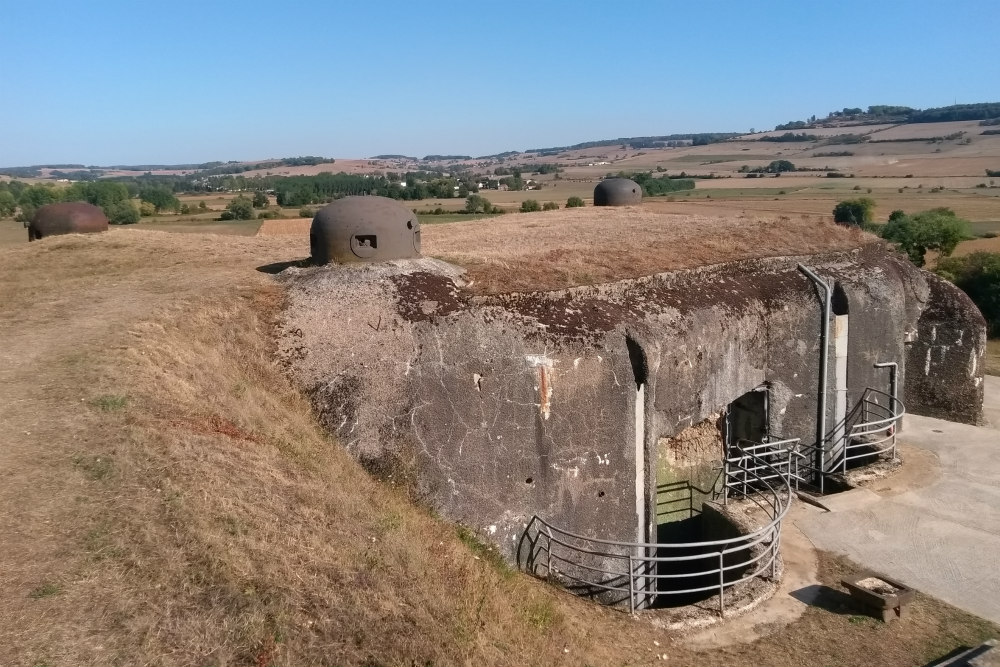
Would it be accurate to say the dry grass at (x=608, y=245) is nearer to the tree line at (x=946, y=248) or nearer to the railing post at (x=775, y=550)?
the railing post at (x=775, y=550)

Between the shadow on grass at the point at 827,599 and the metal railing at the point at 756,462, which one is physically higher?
the metal railing at the point at 756,462

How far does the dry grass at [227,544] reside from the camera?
5.84 metres

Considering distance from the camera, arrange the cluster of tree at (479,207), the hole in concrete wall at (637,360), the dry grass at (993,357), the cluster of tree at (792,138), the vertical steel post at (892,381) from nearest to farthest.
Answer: the hole in concrete wall at (637,360) < the vertical steel post at (892,381) < the dry grass at (993,357) < the cluster of tree at (479,207) < the cluster of tree at (792,138)

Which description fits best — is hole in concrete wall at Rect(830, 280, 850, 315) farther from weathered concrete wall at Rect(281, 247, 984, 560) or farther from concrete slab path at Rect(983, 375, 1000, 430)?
concrete slab path at Rect(983, 375, 1000, 430)

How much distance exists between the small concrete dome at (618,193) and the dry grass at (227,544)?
68.2ft

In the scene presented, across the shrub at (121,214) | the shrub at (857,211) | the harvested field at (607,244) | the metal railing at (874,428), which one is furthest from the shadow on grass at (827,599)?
the shrub at (857,211)

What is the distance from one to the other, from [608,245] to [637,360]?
19.1ft

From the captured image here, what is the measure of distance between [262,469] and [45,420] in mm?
2711

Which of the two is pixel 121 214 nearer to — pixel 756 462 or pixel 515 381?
pixel 515 381

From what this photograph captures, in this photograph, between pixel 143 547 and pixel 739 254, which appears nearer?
pixel 143 547

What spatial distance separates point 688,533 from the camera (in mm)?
14375

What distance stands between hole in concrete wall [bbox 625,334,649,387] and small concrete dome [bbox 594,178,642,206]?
66.1ft

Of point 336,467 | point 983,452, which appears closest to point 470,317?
point 336,467

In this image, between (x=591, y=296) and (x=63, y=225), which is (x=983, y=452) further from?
(x=63, y=225)
